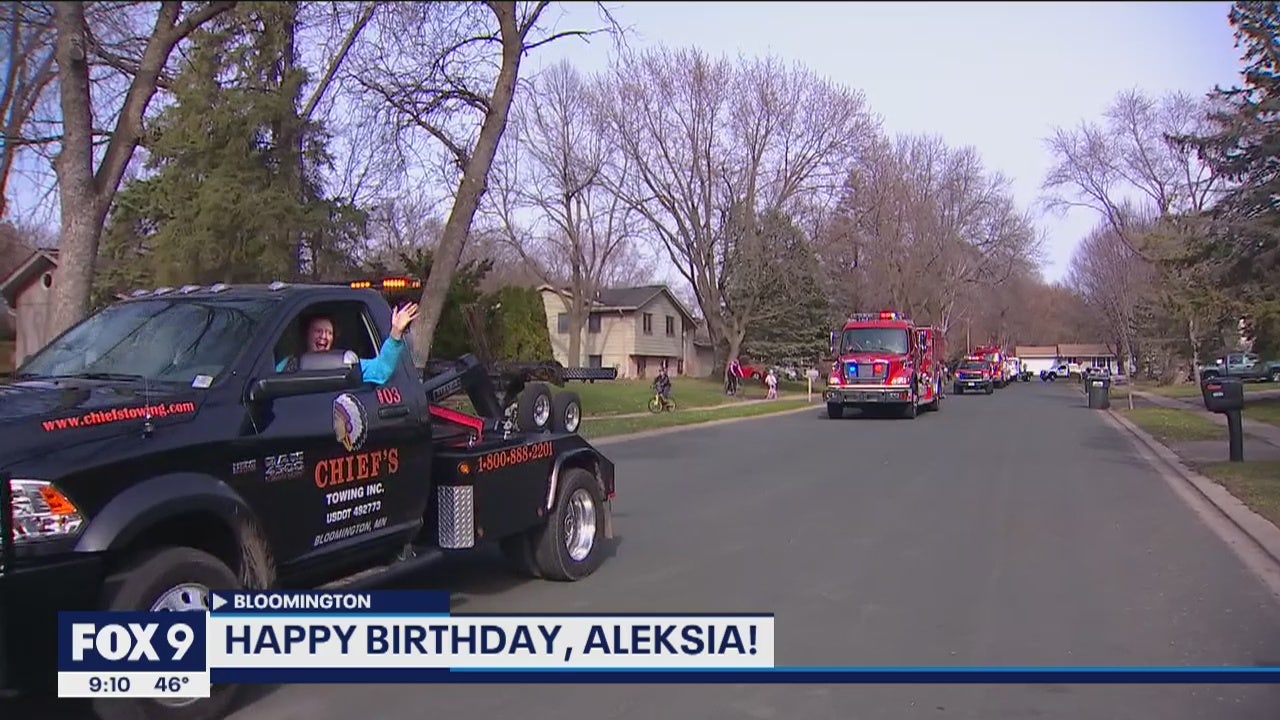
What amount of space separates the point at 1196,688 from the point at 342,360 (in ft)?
16.0

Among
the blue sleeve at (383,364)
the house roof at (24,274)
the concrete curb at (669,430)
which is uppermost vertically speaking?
the house roof at (24,274)

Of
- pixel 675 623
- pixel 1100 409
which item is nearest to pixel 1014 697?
pixel 675 623

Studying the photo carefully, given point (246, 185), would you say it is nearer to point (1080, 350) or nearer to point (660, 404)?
point (660, 404)

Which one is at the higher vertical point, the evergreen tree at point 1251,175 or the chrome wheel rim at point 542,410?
the evergreen tree at point 1251,175

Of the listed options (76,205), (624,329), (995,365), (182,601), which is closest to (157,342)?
(182,601)

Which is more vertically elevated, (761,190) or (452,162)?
(761,190)

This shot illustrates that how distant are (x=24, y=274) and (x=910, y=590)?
41513 mm

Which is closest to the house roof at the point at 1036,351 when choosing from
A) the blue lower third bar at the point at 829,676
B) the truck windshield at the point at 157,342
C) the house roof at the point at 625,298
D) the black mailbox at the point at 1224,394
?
the house roof at the point at 625,298

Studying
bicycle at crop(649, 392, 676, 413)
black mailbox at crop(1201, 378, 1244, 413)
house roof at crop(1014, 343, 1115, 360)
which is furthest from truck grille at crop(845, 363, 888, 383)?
house roof at crop(1014, 343, 1115, 360)

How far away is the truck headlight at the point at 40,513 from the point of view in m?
3.91

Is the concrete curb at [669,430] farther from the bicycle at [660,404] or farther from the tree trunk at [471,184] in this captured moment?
the tree trunk at [471,184]

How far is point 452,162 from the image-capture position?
21.5 metres

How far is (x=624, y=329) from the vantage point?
64.9 meters

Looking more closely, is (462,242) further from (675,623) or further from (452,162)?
(675,623)
